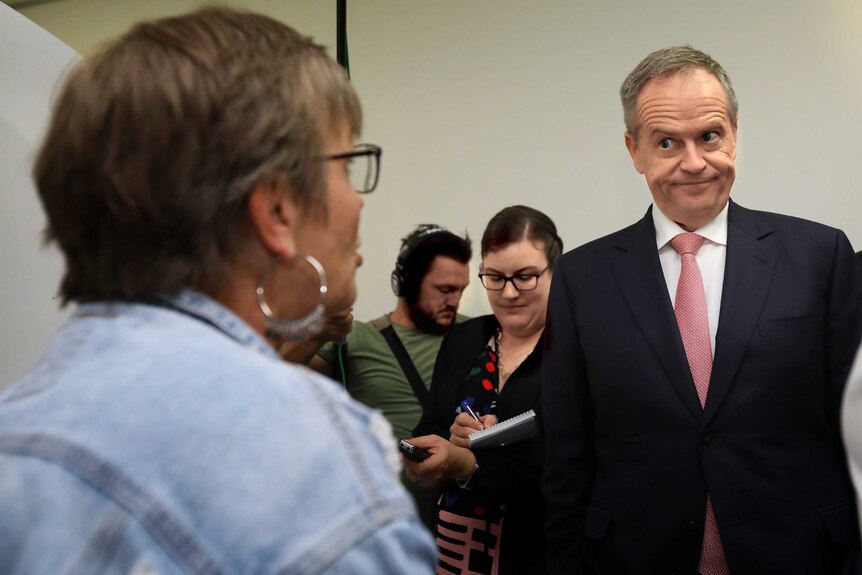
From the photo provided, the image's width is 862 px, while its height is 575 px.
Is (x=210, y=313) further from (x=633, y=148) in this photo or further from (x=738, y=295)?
(x=633, y=148)

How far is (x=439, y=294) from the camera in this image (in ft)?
8.25

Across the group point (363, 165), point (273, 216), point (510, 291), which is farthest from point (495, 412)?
point (273, 216)

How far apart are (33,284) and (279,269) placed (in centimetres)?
108

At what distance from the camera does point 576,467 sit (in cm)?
171

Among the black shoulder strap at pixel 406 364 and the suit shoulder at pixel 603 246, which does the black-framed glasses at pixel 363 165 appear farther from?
the black shoulder strap at pixel 406 364

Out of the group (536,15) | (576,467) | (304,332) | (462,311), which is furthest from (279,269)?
(536,15)

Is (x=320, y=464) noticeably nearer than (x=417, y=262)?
Yes

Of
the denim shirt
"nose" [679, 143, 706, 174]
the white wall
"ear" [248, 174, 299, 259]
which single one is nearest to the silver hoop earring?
"ear" [248, 174, 299, 259]

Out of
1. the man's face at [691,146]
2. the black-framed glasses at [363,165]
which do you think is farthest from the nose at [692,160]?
the black-framed glasses at [363,165]

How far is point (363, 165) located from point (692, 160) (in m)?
0.96

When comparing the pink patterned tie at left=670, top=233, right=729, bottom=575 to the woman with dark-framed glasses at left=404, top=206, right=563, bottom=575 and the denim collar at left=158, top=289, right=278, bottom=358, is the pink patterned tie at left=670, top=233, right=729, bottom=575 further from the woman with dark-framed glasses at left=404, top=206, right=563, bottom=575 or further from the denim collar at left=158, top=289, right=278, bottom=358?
the denim collar at left=158, top=289, right=278, bottom=358

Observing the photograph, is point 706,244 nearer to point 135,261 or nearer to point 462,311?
point 135,261

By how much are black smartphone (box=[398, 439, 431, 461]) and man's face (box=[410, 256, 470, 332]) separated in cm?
58

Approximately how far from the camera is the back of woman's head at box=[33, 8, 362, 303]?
0.71m
